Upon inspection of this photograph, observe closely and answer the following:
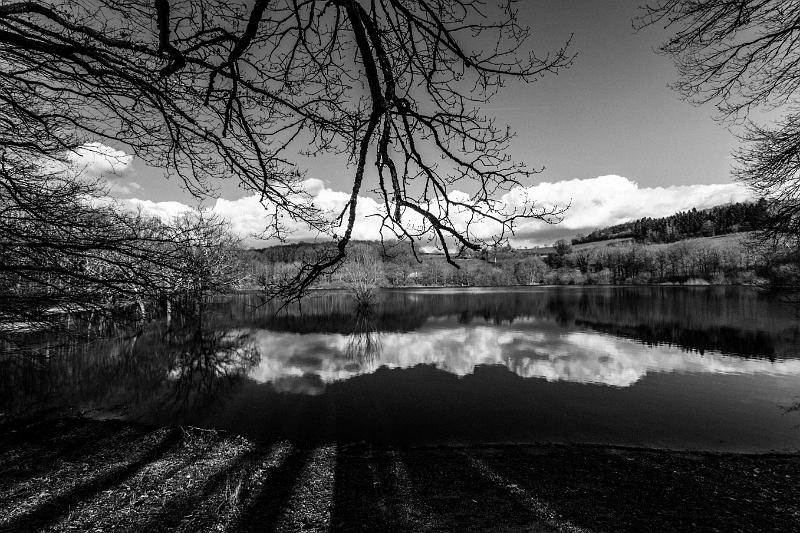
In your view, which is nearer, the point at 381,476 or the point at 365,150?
the point at 365,150

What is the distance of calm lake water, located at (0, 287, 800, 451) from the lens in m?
10.3

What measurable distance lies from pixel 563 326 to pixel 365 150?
1307 inches

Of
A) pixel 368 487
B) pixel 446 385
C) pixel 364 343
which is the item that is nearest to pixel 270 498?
pixel 368 487

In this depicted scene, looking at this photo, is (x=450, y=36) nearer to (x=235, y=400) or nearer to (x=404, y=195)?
(x=404, y=195)

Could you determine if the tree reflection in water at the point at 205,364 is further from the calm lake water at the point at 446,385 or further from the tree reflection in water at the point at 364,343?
the tree reflection in water at the point at 364,343

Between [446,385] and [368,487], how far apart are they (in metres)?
8.07

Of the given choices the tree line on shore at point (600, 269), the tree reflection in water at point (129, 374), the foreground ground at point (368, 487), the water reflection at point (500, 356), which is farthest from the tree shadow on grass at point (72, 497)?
the tree line on shore at point (600, 269)

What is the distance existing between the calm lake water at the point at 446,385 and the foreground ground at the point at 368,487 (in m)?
1.40

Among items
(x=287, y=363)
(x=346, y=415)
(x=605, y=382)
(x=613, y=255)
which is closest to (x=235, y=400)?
(x=346, y=415)

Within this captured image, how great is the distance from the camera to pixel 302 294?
2.46m

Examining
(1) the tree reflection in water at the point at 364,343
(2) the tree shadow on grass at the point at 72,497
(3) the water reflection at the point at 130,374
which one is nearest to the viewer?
(2) the tree shadow on grass at the point at 72,497

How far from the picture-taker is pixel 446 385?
14.4 m

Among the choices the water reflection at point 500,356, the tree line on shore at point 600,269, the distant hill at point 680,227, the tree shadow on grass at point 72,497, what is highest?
the distant hill at point 680,227

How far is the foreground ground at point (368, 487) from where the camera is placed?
548 centimetres
